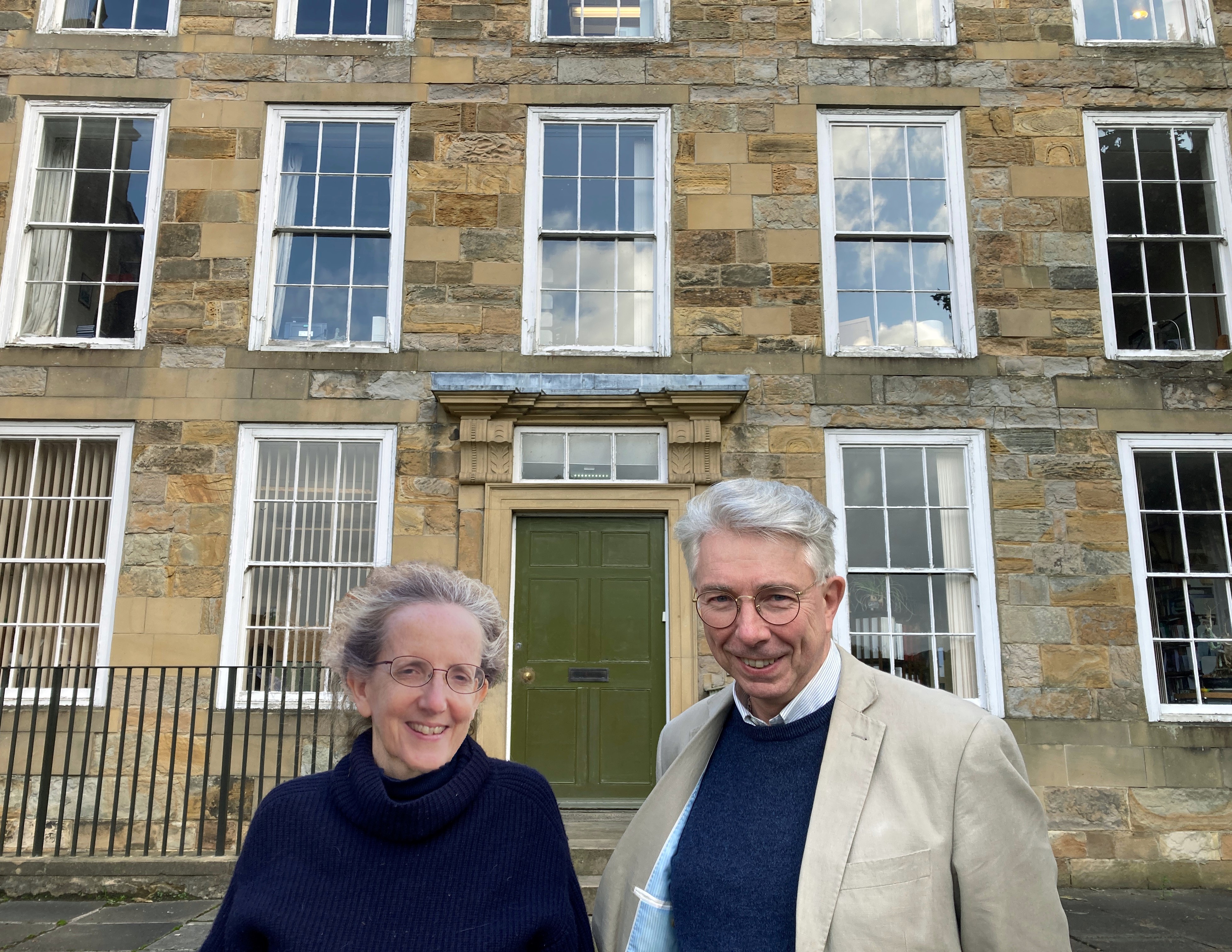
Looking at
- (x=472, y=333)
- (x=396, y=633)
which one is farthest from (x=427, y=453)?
(x=396, y=633)

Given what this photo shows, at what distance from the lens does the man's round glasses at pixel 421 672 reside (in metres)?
1.96

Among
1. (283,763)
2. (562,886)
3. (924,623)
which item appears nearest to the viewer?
(562,886)

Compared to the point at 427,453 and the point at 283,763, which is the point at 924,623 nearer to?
the point at 427,453

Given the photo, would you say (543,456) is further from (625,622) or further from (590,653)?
(590,653)

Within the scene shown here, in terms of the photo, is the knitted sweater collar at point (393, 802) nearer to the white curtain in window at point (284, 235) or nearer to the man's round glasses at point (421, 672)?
the man's round glasses at point (421, 672)

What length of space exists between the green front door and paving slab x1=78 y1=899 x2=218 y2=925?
7.75 ft

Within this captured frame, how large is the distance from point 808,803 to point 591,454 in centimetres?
552

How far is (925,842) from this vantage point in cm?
172

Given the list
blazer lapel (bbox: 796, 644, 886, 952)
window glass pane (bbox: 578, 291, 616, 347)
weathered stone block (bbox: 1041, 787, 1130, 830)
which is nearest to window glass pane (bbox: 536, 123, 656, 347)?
window glass pane (bbox: 578, 291, 616, 347)

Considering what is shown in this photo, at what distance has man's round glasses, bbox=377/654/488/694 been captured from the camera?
1.96 metres

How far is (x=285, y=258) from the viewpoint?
7664 millimetres

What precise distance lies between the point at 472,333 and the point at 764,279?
254 cm

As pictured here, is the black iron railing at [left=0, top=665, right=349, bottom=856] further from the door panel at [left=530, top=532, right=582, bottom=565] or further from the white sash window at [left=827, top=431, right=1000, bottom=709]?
the white sash window at [left=827, top=431, right=1000, bottom=709]

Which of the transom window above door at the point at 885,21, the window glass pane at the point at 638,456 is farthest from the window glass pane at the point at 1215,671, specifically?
the transom window above door at the point at 885,21
